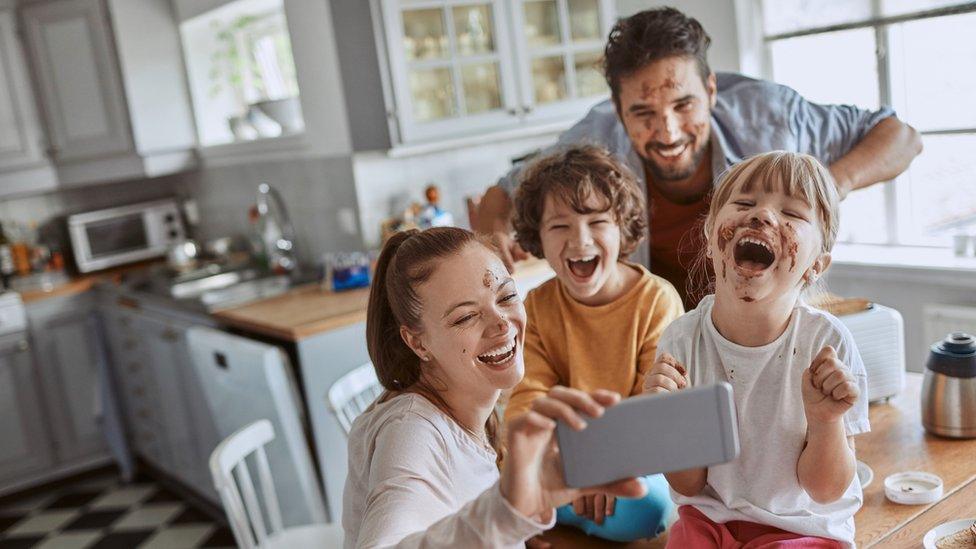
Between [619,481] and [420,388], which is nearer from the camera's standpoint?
[619,481]

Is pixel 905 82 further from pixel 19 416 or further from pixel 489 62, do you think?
pixel 19 416

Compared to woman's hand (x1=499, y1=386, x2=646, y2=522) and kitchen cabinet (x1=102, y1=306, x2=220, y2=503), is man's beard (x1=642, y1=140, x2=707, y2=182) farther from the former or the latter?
kitchen cabinet (x1=102, y1=306, x2=220, y2=503)

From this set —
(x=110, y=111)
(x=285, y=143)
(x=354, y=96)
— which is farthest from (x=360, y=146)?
(x=110, y=111)

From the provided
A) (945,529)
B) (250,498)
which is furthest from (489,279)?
(250,498)

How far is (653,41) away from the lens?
4.48 feet

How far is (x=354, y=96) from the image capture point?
3.32 m

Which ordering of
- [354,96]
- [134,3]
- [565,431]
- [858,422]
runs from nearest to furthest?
[565,431]
[858,422]
[354,96]
[134,3]

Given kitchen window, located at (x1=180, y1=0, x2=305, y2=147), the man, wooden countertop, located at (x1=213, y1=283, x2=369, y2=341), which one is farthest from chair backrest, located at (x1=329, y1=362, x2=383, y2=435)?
kitchen window, located at (x1=180, y1=0, x2=305, y2=147)

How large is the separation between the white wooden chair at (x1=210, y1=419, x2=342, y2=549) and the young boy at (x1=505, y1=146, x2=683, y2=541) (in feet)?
2.92

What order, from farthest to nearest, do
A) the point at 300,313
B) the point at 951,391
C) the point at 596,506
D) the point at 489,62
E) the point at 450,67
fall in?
the point at 489,62, the point at 450,67, the point at 300,313, the point at 951,391, the point at 596,506

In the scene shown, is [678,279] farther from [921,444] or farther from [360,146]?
[360,146]

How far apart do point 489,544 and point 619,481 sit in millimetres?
138

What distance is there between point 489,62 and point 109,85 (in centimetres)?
187

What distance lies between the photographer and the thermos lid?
157 centimetres
